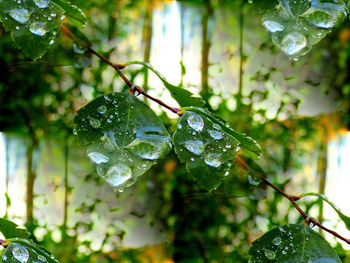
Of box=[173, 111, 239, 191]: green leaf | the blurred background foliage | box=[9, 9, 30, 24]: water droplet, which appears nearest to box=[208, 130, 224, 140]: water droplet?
box=[173, 111, 239, 191]: green leaf

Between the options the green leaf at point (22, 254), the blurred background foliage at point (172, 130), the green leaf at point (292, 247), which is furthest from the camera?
the blurred background foliage at point (172, 130)

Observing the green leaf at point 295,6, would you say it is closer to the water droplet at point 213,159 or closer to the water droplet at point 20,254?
the water droplet at point 213,159

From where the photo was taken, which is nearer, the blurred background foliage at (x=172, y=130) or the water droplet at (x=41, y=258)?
the water droplet at (x=41, y=258)

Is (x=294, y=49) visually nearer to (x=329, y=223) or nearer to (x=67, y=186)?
(x=67, y=186)

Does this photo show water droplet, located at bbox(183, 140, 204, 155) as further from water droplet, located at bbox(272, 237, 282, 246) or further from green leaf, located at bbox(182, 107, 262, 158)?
water droplet, located at bbox(272, 237, 282, 246)

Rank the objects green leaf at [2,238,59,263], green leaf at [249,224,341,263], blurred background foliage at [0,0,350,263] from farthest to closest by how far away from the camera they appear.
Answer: blurred background foliage at [0,0,350,263] < green leaf at [249,224,341,263] < green leaf at [2,238,59,263]

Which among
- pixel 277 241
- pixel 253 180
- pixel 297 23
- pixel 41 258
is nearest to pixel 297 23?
pixel 297 23

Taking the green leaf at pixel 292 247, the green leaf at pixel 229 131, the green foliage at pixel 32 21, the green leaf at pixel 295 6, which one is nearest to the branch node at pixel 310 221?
the green leaf at pixel 292 247

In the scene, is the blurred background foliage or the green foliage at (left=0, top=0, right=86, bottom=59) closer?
the green foliage at (left=0, top=0, right=86, bottom=59)

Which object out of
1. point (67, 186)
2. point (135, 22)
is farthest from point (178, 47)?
point (67, 186)
